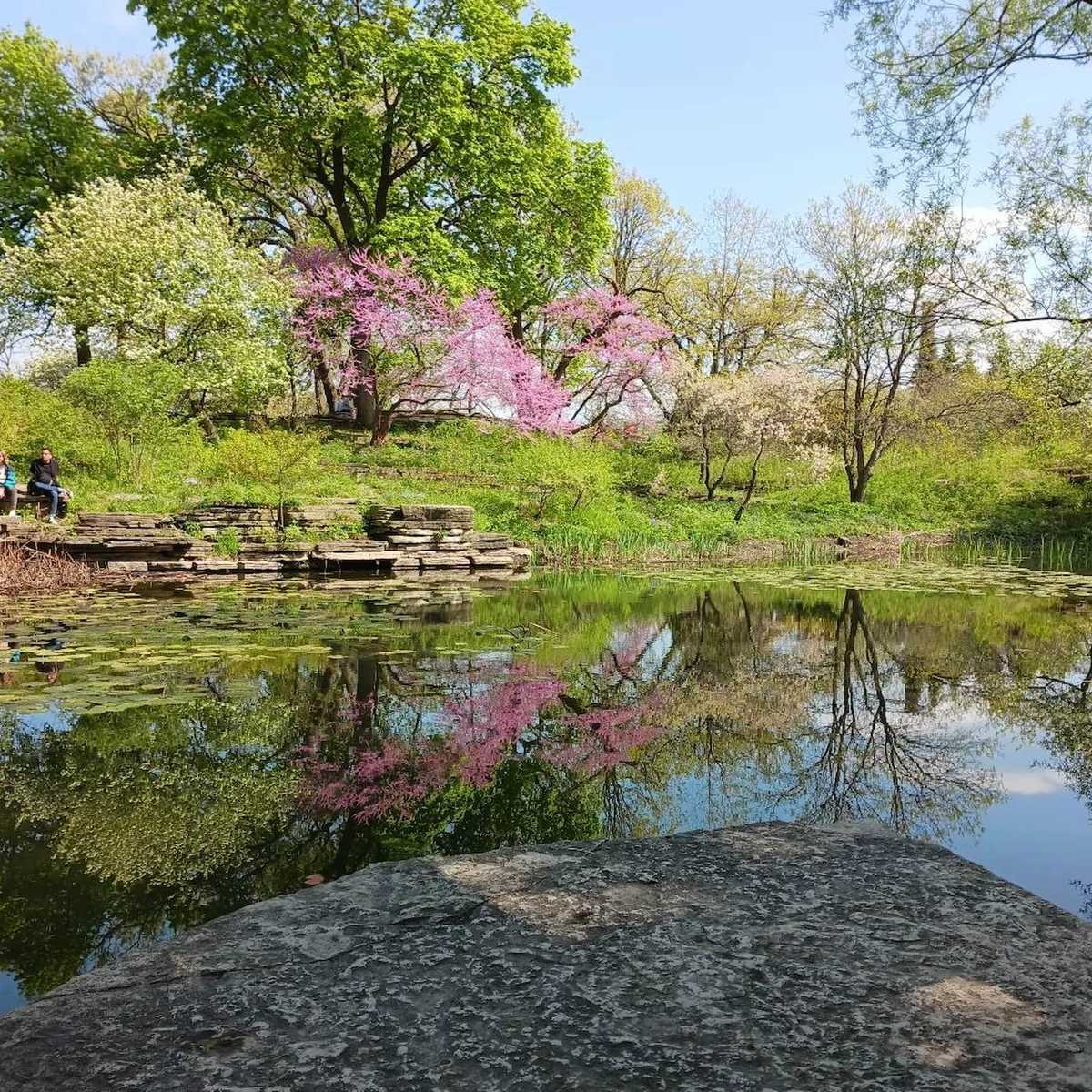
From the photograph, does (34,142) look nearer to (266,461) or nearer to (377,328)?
(377,328)

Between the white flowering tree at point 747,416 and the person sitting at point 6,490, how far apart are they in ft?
54.2

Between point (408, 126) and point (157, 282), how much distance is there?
26.9 ft

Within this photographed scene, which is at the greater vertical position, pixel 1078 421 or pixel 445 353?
pixel 445 353

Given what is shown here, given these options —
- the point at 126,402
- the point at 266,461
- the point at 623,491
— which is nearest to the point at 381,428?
the point at 623,491

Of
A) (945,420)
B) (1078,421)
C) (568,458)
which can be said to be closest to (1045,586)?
(1078,421)

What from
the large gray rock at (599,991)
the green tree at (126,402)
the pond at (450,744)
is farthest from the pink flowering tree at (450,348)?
the large gray rock at (599,991)

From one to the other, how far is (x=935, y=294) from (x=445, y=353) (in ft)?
41.5

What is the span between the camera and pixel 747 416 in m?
21.5

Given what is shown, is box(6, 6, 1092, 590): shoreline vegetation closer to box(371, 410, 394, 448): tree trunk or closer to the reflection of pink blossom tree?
box(371, 410, 394, 448): tree trunk

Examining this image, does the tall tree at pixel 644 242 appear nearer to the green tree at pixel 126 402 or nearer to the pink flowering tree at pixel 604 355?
the pink flowering tree at pixel 604 355

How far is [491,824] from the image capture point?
362 cm

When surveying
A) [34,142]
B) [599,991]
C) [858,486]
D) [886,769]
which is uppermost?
[34,142]

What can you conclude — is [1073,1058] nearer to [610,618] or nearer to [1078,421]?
[610,618]

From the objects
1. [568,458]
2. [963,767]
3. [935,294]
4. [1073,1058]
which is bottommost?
[963,767]
